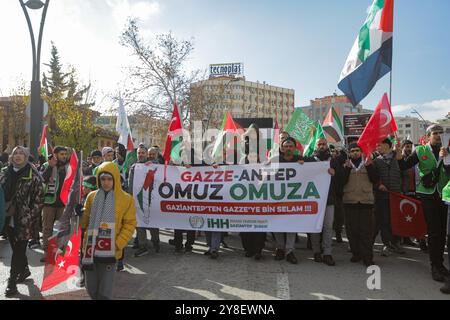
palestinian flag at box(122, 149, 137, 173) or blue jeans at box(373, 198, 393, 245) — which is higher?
palestinian flag at box(122, 149, 137, 173)

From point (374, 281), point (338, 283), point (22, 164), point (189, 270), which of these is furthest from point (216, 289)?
point (22, 164)

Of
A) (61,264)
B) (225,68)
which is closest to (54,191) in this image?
(61,264)

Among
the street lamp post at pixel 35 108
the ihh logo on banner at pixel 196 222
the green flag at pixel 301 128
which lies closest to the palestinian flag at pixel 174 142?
the ihh logo on banner at pixel 196 222

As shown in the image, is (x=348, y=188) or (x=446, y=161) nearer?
(x=446, y=161)

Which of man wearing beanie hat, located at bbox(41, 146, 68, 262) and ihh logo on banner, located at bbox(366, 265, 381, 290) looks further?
man wearing beanie hat, located at bbox(41, 146, 68, 262)

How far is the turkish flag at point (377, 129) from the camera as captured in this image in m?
6.01

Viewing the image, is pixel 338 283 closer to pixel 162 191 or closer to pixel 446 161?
pixel 446 161

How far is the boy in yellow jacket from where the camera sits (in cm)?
387

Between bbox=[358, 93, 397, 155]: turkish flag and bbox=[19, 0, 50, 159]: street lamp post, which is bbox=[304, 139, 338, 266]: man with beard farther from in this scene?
bbox=[19, 0, 50, 159]: street lamp post

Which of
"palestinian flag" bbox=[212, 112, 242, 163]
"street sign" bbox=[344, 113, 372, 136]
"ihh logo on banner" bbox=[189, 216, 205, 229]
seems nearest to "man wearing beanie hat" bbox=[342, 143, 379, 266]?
"palestinian flag" bbox=[212, 112, 242, 163]

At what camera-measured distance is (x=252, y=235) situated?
653 centimetres

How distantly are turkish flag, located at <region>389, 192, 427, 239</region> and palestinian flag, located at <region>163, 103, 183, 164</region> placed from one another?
4007 mm

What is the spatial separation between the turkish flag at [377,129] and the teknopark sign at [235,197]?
69 centimetres

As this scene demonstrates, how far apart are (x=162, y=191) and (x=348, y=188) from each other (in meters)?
3.28
